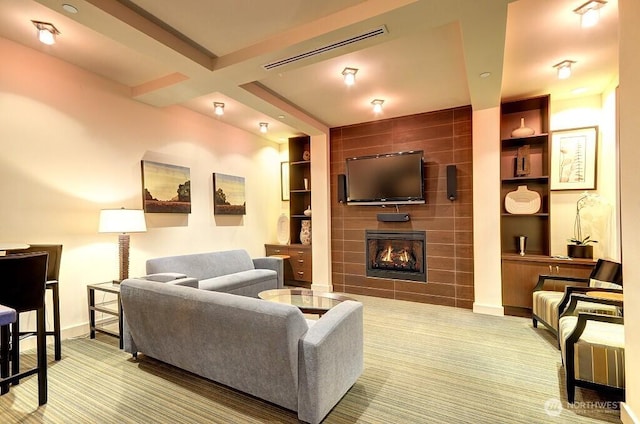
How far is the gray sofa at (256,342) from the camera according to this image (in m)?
1.78

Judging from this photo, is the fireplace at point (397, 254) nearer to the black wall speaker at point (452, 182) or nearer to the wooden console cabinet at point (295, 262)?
the black wall speaker at point (452, 182)

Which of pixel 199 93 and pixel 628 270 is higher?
pixel 199 93

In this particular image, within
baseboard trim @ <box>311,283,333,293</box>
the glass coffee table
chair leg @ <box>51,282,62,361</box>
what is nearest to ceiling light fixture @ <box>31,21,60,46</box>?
chair leg @ <box>51,282,62,361</box>

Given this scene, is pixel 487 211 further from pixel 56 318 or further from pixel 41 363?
pixel 56 318

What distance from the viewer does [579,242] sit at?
3.71 meters

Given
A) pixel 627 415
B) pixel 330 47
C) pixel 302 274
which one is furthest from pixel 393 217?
pixel 627 415

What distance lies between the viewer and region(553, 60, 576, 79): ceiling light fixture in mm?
3078

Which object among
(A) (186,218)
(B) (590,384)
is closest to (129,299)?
(A) (186,218)

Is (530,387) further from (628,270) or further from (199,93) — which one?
(199,93)

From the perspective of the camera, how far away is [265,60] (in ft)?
9.16

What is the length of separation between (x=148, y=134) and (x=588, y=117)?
5713 mm

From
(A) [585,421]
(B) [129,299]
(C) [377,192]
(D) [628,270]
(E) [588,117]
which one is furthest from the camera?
(C) [377,192]

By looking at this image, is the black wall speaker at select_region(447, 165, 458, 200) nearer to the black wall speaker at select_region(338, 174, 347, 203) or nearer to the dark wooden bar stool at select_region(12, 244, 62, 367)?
the black wall speaker at select_region(338, 174, 347, 203)

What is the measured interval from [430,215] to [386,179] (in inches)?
34.2
